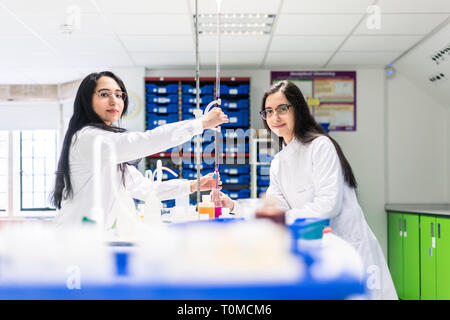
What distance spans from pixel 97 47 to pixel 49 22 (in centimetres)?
21

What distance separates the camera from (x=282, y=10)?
189cm

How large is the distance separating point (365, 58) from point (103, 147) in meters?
0.90

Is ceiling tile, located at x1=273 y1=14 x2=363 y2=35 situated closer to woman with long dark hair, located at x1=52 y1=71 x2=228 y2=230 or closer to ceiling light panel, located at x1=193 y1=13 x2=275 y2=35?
ceiling light panel, located at x1=193 y1=13 x2=275 y2=35

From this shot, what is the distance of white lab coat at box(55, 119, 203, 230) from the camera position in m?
0.82

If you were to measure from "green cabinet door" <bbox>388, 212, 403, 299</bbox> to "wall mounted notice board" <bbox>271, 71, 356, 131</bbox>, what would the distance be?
45 centimetres

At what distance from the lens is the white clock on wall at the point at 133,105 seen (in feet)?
3.51

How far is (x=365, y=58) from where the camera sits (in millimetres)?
1265

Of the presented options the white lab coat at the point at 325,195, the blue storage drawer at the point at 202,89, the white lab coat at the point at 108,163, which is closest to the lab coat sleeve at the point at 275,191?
the white lab coat at the point at 325,195

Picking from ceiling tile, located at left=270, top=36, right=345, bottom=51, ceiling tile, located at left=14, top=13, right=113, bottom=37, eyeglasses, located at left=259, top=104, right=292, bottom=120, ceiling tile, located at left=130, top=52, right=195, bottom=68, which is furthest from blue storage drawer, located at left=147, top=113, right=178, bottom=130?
eyeglasses, located at left=259, top=104, right=292, bottom=120

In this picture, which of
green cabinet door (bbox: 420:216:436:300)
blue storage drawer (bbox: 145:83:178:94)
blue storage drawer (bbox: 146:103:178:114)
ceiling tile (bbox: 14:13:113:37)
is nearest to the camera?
ceiling tile (bbox: 14:13:113:37)

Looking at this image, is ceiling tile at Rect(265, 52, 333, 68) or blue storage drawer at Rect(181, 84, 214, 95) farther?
ceiling tile at Rect(265, 52, 333, 68)

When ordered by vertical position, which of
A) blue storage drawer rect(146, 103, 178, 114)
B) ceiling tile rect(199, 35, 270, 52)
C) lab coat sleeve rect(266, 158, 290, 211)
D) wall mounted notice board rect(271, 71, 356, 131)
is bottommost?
lab coat sleeve rect(266, 158, 290, 211)
